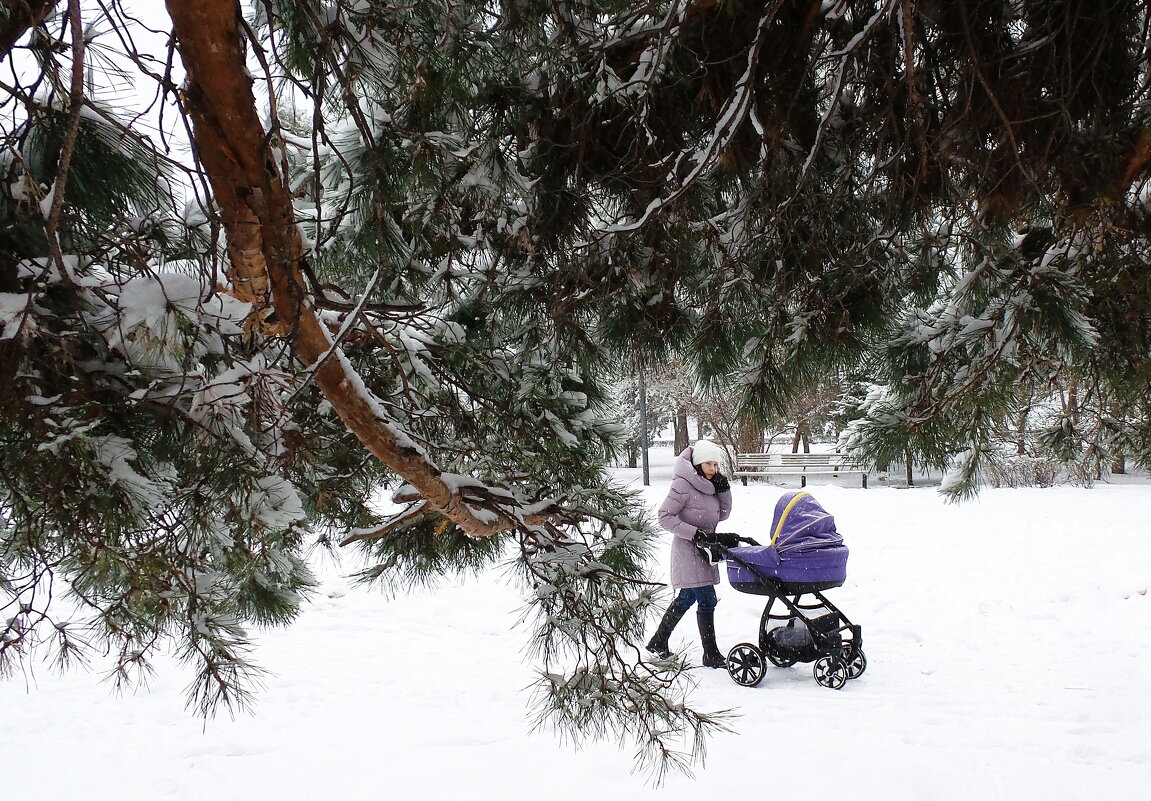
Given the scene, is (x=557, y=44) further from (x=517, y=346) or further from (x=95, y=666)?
(x=95, y=666)

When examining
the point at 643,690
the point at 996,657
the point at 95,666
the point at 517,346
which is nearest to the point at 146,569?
the point at 643,690

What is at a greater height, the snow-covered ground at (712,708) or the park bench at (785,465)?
the park bench at (785,465)

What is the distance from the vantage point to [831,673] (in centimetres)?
470

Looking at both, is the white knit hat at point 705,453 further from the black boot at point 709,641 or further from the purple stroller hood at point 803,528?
the black boot at point 709,641

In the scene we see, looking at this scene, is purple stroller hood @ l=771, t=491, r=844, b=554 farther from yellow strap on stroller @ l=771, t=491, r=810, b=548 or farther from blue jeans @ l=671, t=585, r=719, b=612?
blue jeans @ l=671, t=585, r=719, b=612

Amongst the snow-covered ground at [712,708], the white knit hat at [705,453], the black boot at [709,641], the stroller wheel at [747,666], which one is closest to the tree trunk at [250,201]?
the snow-covered ground at [712,708]

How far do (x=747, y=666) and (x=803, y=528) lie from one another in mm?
954

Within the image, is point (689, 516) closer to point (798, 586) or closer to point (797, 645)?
point (798, 586)

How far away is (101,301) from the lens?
136cm

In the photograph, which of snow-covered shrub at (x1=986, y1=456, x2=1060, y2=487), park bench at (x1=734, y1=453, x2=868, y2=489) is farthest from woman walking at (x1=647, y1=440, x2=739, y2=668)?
park bench at (x1=734, y1=453, x2=868, y2=489)

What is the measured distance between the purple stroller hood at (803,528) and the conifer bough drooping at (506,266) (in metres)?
1.88

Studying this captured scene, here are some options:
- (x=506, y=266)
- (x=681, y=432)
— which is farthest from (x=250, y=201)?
(x=681, y=432)

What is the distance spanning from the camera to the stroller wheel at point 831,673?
470cm

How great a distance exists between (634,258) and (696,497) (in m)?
2.83
